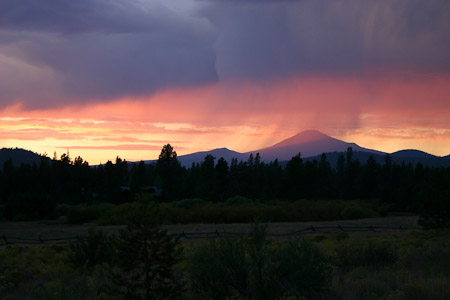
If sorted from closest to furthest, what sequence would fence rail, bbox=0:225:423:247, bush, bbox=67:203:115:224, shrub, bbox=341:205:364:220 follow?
1. fence rail, bbox=0:225:423:247
2. bush, bbox=67:203:115:224
3. shrub, bbox=341:205:364:220

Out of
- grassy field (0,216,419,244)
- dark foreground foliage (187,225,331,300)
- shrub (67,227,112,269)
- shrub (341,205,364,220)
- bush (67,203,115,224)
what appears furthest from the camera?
shrub (341,205,364,220)

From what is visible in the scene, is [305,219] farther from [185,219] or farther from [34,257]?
[34,257]

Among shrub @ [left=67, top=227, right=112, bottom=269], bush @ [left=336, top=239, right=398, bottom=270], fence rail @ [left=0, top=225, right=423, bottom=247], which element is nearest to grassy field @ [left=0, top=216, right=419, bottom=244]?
fence rail @ [left=0, top=225, right=423, bottom=247]

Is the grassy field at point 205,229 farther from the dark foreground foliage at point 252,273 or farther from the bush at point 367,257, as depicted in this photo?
the dark foreground foliage at point 252,273

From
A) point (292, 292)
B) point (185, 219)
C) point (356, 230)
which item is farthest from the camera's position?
point (185, 219)

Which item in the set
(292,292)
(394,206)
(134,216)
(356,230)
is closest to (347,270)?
(292,292)

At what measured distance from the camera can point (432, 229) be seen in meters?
22.2

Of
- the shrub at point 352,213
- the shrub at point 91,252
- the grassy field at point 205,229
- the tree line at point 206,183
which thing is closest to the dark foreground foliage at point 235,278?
the shrub at point 91,252

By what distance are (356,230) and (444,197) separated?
396 inches

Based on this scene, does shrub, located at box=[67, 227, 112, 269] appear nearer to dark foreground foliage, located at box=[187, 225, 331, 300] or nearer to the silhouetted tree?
dark foreground foliage, located at box=[187, 225, 331, 300]

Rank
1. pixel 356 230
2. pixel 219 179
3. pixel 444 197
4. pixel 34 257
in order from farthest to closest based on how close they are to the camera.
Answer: pixel 219 179, pixel 356 230, pixel 444 197, pixel 34 257

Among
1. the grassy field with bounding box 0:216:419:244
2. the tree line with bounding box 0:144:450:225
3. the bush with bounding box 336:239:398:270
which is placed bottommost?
the grassy field with bounding box 0:216:419:244

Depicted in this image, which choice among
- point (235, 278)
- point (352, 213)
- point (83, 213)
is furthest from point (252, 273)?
point (352, 213)

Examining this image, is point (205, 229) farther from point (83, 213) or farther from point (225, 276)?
point (225, 276)
